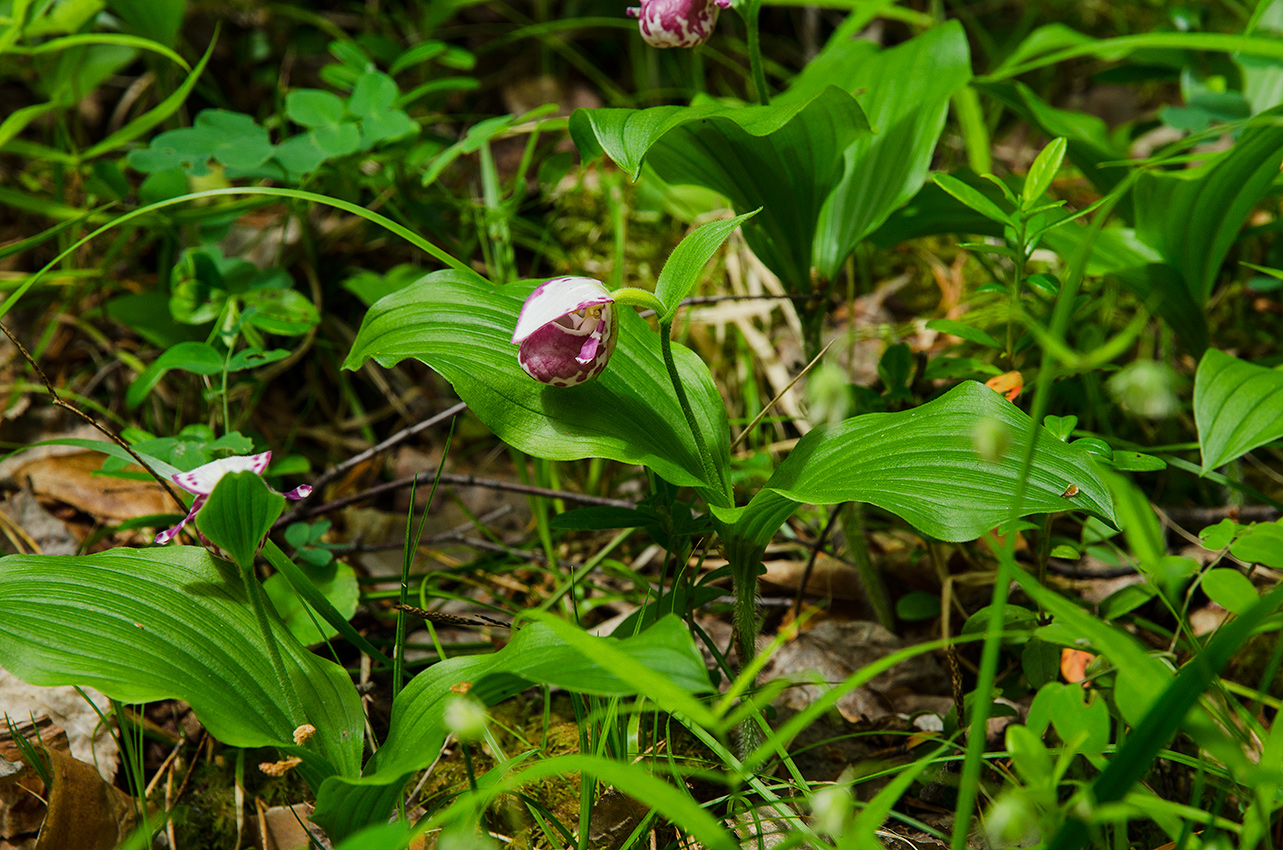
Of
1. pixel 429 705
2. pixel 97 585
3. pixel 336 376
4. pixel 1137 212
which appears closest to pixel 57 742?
pixel 97 585

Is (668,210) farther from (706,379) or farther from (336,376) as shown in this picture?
(706,379)

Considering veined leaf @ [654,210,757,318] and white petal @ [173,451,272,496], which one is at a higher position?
veined leaf @ [654,210,757,318]

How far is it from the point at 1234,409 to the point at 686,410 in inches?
33.3

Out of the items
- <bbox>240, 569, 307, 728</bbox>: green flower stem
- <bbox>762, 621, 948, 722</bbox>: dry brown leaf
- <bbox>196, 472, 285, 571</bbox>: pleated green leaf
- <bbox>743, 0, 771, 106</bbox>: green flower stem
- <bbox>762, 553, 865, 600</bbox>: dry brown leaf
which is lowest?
<bbox>762, 621, 948, 722</bbox>: dry brown leaf

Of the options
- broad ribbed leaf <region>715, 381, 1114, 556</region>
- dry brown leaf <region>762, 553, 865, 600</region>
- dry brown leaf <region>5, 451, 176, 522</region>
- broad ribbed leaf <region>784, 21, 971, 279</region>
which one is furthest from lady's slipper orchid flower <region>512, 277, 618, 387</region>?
dry brown leaf <region>5, 451, 176, 522</region>

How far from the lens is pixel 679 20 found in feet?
4.26

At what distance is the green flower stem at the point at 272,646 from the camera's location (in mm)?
962

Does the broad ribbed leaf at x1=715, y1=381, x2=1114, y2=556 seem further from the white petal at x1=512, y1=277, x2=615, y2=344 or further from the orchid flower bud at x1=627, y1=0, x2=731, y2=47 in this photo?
the orchid flower bud at x1=627, y1=0, x2=731, y2=47

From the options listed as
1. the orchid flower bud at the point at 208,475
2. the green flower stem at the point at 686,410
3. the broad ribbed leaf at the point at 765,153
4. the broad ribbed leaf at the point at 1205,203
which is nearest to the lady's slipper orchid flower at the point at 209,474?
the orchid flower bud at the point at 208,475

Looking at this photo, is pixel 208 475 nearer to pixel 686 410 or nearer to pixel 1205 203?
pixel 686 410

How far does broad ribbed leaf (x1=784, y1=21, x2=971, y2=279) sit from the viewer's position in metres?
1.42

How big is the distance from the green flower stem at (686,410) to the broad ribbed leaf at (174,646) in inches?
21.0

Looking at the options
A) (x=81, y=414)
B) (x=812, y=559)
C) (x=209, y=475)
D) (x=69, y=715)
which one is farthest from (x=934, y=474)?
(x=69, y=715)

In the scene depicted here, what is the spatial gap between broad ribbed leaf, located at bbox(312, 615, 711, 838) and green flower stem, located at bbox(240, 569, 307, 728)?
0.11 m
